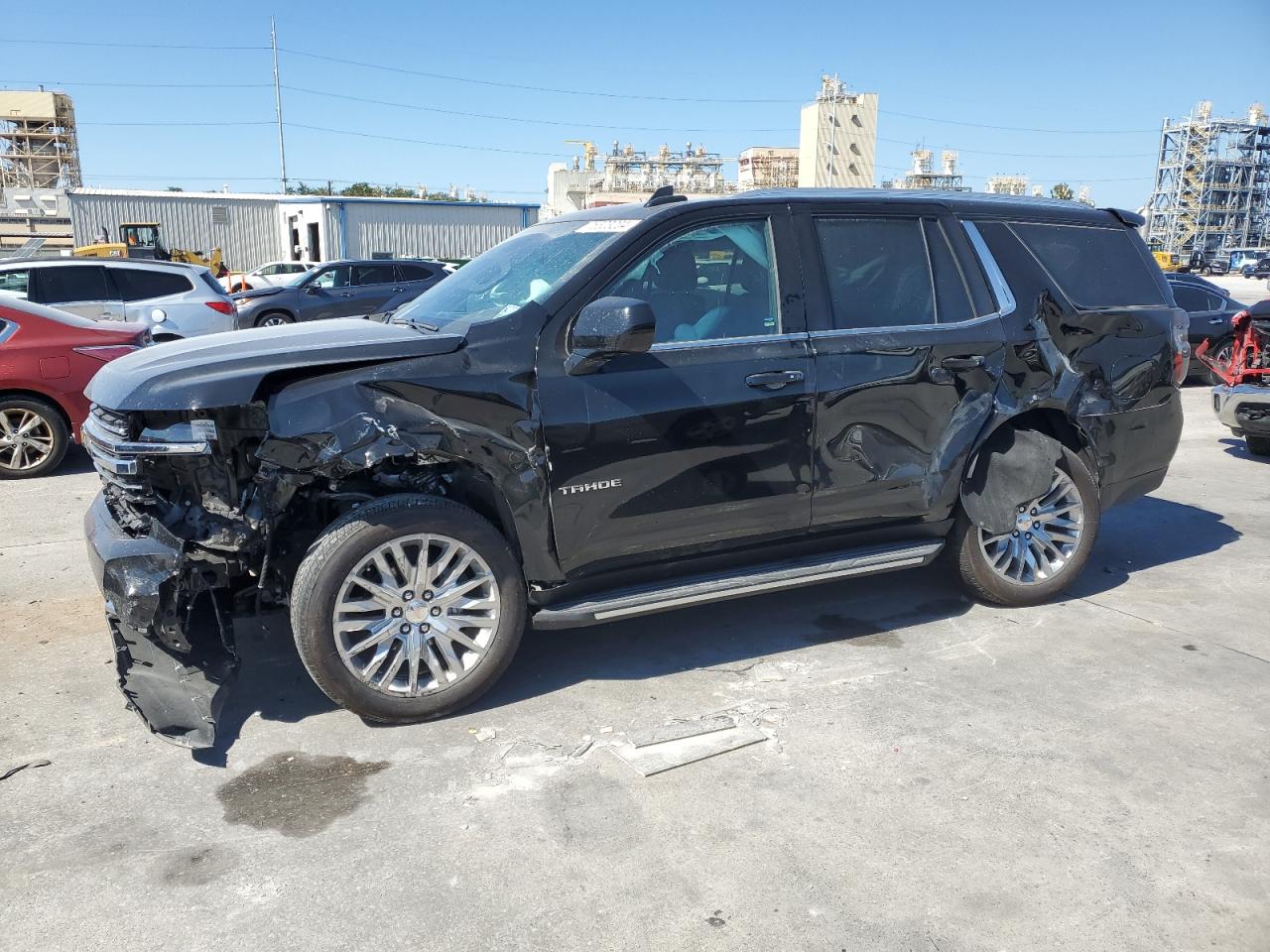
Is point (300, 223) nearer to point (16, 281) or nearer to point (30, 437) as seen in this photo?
point (16, 281)

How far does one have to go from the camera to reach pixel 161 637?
11.5ft

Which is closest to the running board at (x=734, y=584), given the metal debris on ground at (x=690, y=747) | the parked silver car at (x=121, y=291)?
the metal debris on ground at (x=690, y=747)

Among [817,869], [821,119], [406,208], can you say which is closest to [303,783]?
[817,869]

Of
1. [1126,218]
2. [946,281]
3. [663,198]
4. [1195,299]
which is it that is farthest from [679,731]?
[1195,299]

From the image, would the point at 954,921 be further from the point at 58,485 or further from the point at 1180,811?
the point at 58,485

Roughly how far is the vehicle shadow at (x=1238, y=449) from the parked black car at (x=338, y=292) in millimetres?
13914

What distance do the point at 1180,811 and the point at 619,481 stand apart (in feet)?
7.39

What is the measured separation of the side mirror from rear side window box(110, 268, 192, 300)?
10068mm

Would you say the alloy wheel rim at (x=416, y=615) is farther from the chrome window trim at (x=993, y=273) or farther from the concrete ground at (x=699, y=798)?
the chrome window trim at (x=993, y=273)

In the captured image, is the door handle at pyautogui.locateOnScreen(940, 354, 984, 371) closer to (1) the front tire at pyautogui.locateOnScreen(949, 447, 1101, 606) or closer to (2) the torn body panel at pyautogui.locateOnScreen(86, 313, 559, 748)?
(1) the front tire at pyautogui.locateOnScreen(949, 447, 1101, 606)

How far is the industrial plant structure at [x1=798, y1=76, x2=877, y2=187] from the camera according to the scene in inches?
3952

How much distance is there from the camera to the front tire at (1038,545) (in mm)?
4828

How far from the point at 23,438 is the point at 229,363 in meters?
5.57

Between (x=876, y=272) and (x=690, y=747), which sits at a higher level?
(x=876, y=272)
